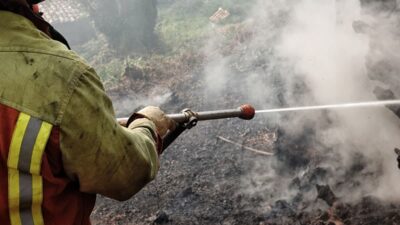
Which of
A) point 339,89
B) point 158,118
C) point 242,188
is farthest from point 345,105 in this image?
point 158,118

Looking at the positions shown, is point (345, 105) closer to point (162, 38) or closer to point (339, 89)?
point (339, 89)

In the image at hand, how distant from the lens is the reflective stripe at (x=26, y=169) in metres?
1.36

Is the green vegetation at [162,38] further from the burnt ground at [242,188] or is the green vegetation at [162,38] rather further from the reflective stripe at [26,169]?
the reflective stripe at [26,169]

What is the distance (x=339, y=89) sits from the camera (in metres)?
4.66

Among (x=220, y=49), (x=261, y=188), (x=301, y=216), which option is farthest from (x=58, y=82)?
(x=220, y=49)

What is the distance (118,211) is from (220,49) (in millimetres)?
5550

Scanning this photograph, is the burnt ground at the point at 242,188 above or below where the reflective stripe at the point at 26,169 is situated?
below

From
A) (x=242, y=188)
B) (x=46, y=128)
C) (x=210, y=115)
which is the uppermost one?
(x=46, y=128)

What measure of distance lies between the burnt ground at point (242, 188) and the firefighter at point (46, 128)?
2.67 m

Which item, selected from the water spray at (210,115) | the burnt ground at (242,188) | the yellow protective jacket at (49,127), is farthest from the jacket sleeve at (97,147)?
the burnt ground at (242,188)

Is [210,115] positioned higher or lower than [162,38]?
higher

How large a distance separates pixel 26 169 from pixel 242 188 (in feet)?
11.1

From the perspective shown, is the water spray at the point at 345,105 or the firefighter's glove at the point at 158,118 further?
the water spray at the point at 345,105

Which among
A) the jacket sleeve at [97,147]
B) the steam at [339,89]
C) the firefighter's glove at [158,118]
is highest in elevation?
the jacket sleeve at [97,147]
